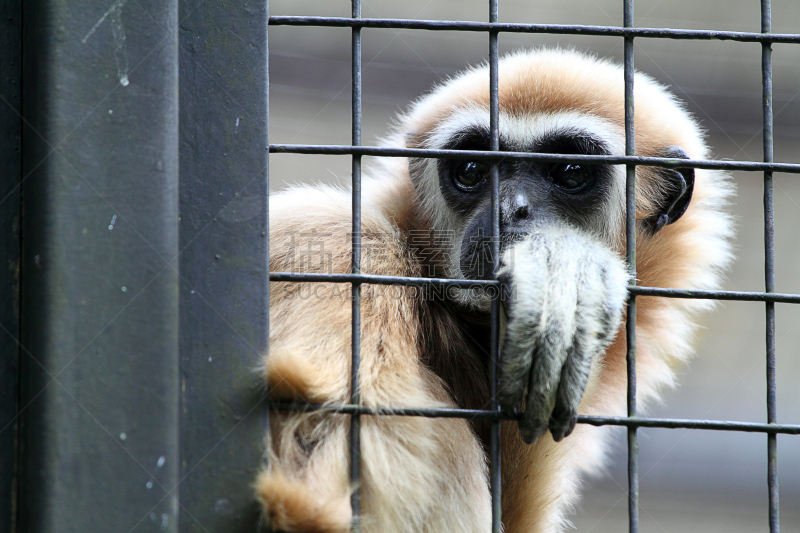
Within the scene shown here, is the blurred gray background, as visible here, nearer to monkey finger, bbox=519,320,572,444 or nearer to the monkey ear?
the monkey ear

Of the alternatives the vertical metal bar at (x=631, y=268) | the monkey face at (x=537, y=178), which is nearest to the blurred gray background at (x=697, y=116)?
the monkey face at (x=537, y=178)

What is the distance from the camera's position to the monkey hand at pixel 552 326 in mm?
1278

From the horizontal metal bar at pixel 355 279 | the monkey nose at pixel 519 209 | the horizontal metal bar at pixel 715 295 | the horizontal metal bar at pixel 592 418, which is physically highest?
the monkey nose at pixel 519 209

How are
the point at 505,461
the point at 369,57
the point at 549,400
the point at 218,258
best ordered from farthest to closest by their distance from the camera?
the point at 369,57 → the point at 505,461 → the point at 549,400 → the point at 218,258

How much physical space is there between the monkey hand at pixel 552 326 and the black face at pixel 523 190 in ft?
1.21

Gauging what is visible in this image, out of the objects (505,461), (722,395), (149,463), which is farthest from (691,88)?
(149,463)

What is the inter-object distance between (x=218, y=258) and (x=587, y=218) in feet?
4.15

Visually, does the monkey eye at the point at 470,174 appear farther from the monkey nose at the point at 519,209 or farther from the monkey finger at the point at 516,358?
the monkey finger at the point at 516,358

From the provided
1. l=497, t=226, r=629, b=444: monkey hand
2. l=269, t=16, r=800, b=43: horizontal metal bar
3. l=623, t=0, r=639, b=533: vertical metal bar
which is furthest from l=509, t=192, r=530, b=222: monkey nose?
l=269, t=16, r=800, b=43: horizontal metal bar

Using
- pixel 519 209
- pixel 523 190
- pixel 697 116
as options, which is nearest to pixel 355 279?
pixel 519 209

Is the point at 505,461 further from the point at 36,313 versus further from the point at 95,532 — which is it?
the point at 36,313

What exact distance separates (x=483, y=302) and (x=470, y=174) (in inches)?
19.8

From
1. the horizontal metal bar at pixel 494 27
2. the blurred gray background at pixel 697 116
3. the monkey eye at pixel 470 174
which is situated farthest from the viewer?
the blurred gray background at pixel 697 116

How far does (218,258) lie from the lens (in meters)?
1.16
